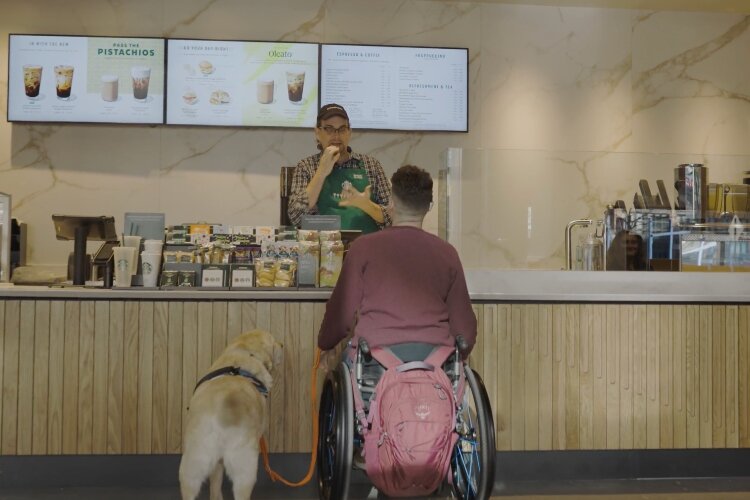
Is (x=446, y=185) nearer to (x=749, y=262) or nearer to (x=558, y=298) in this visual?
(x=558, y=298)

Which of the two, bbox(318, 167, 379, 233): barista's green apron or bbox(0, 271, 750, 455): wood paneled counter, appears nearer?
bbox(0, 271, 750, 455): wood paneled counter

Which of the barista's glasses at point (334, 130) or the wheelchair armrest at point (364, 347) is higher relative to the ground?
the barista's glasses at point (334, 130)

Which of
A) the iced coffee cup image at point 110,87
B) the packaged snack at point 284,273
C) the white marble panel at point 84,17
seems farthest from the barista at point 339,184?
the white marble panel at point 84,17

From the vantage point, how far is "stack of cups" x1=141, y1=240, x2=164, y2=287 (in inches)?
129

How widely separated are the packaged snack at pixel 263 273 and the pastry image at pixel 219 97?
7.42ft

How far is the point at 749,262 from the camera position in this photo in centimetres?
361

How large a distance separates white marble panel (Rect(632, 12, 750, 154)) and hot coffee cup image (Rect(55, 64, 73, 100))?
398 cm

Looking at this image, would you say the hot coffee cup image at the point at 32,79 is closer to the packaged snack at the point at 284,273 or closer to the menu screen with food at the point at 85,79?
the menu screen with food at the point at 85,79

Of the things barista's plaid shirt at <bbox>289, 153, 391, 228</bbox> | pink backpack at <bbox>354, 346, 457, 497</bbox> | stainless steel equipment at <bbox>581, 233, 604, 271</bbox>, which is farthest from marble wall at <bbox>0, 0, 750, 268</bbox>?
pink backpack at <bbox>354, 346, 457, 497</bbox>

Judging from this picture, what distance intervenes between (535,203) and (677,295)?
0.77m

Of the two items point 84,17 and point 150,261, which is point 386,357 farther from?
point 84,17

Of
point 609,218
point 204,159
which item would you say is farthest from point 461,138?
point 609,218

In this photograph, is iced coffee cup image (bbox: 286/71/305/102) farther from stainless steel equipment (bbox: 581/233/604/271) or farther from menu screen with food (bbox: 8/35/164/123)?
stainless steel equipment (bbox: 581/233/604/271)

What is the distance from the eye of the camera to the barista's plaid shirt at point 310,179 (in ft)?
12.5
